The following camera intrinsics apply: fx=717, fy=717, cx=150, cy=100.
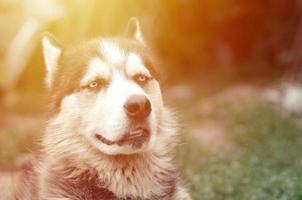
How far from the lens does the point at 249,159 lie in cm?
1022

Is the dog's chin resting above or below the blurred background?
below

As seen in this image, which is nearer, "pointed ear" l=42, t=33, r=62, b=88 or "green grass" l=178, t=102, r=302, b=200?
"pointed ear" l=42, t=33, r=62, b=88

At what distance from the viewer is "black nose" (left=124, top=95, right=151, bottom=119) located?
17.2 feet

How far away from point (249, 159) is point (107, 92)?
5130 millimetres

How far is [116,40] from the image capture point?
19.3 ft

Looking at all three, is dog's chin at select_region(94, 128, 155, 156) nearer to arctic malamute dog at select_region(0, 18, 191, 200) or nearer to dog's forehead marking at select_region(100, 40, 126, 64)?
arctic malamute dog at select_region(0, 18, 191, 200)

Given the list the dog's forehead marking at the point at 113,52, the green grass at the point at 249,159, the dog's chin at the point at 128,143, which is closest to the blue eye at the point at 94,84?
the dog's forehead marking at the point at 113,52

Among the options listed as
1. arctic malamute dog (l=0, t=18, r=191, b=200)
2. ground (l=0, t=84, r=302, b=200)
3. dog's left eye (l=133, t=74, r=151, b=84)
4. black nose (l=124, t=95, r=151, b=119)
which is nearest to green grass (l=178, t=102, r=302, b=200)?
ground (l=0, t=84, r=302, b=200)

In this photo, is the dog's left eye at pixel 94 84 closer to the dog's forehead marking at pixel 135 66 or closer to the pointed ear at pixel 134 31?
the dog's forehead marking at pixel 135 66

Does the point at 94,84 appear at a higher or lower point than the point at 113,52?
lower

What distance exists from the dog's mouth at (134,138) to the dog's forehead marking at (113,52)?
2.00ft

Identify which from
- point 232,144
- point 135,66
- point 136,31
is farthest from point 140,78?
point 232,144

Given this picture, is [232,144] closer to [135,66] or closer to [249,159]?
[249,159]

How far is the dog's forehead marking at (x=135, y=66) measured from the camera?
564 cm
